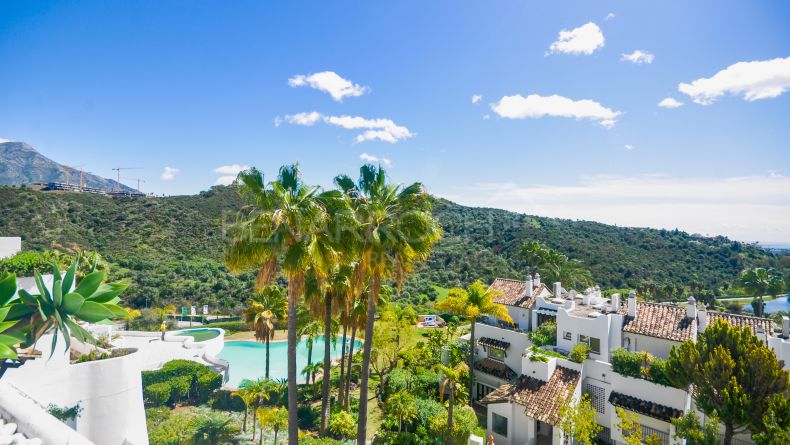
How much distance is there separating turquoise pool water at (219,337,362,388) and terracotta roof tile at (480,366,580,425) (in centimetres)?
1647

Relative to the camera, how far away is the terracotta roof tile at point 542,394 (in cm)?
1867

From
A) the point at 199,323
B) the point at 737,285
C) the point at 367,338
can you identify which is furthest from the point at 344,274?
the point at 737,285

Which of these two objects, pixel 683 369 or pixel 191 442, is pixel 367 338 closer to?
pixel 191 442

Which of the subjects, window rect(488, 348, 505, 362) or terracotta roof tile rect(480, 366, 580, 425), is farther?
window rect(488, 348, 505, 362)

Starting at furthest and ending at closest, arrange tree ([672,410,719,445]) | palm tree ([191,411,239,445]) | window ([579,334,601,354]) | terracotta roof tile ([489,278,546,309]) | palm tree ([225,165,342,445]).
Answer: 1. terracotta roof tile ([489,278,546,309])
2. window ([579,334,601,354])
3. palm tree ([191,411,239,445])
4. tree ([672,410,719,445])
5. palm tree ([225,165,342,445])

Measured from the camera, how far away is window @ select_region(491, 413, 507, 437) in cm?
2089

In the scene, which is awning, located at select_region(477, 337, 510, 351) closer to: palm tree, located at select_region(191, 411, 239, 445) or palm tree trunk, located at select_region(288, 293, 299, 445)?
palm tree, located at select_region(191, 411, 239, 445)

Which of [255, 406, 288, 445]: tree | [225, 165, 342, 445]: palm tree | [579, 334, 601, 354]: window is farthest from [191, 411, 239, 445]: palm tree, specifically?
[579, 334, 601, 354]: window

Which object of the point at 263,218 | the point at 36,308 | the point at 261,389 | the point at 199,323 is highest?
the point at 263,218

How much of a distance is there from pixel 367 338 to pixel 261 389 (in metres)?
10.3

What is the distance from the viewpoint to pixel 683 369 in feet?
51.5

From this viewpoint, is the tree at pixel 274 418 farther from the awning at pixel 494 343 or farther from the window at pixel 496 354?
the window at pixel 496 354

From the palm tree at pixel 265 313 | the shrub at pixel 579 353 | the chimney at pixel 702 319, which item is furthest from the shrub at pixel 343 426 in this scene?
the chimney at pixel 702 319

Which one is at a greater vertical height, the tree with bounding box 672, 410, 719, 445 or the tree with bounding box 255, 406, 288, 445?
the tree with bounding box 672, 410, 719, 445
